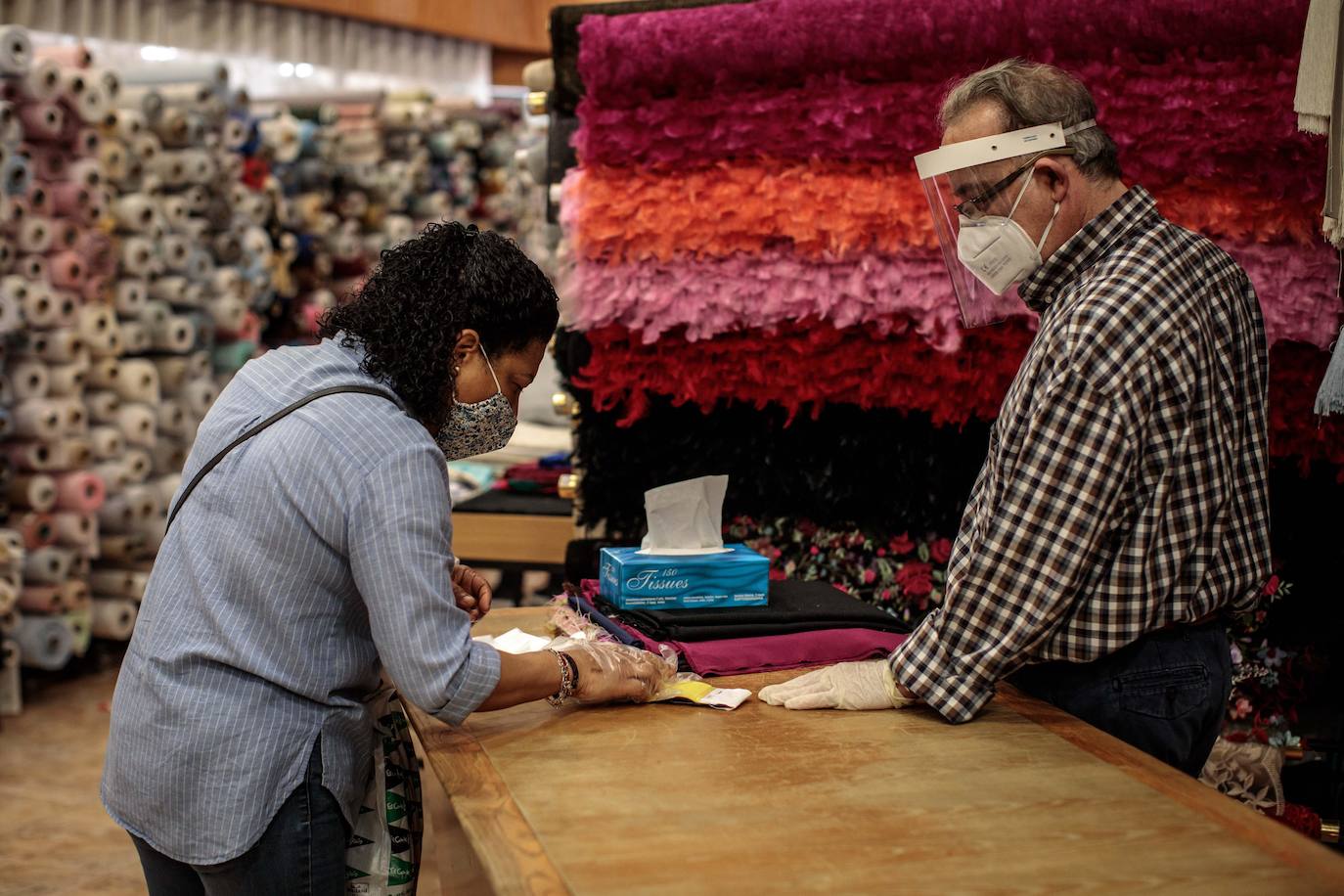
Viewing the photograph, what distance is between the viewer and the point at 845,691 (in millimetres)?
1832

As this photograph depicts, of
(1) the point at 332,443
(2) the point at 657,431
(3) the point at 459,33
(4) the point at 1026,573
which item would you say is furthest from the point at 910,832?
(3) the point at 459,33

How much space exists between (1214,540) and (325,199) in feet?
16.5

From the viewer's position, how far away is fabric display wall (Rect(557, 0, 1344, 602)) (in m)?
2.26

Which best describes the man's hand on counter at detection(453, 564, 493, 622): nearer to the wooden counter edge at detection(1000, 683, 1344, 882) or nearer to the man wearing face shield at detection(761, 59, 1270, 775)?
the man wearing face shield at detection(761, 59, 1270, 775)

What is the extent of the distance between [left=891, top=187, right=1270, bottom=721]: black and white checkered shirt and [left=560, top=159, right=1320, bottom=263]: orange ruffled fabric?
67 centimetres

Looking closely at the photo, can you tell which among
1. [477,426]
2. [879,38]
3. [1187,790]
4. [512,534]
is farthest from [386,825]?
[512,534]

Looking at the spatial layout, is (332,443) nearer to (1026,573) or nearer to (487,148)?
(1026,573)

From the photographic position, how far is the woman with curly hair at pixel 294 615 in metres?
1.49

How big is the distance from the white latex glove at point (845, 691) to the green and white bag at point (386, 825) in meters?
0.55

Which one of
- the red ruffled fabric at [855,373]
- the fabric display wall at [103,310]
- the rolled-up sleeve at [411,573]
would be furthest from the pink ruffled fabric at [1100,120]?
the fabric display wall at [103,310]

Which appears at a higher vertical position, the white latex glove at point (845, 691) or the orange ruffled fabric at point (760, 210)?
the orange ruffled fabric at point (760, 210)

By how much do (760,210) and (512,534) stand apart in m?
1.39

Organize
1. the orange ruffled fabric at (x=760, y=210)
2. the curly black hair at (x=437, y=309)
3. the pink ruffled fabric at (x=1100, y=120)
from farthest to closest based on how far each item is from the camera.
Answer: the orange ruffled fabric at (x=760, y=210) → the pink ruffled fabric at (x=1100, y=120) → the curly black hair at (x=437, y=309)

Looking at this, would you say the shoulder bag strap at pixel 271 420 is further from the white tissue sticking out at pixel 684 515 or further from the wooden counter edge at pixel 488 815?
the white tissue sticking out at pixel 684 515
